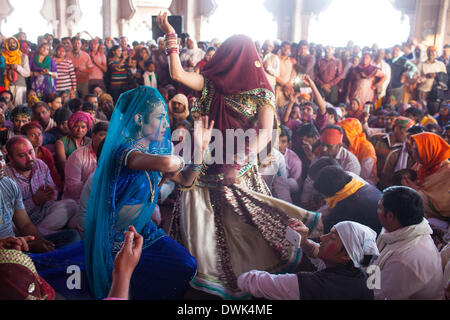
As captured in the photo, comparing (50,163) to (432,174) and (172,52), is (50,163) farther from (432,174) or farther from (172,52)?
(432,174)

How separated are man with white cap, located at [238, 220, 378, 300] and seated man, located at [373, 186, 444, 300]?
84mm

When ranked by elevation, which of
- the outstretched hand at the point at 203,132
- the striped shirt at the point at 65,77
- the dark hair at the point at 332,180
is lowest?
the dark hair at the point at 332,180

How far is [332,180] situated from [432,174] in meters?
0.80

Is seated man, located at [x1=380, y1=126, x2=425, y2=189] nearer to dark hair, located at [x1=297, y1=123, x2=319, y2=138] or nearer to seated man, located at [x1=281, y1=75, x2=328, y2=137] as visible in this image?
dark hair, located at [x1=297, y1=123, x2=319, y2=138]

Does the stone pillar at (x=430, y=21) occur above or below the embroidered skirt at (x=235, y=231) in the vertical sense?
above

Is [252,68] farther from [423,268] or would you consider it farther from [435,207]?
[435,207]

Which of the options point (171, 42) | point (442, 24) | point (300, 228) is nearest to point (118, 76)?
point (171, 42)

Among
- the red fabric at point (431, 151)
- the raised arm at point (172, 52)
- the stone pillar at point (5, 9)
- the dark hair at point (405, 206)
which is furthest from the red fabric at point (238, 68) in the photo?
the stone pillar at point (5, 9)

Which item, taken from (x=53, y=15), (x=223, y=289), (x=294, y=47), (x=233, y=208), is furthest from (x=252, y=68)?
(x=53, y=15)

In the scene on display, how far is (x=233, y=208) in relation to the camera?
1897 millimetres

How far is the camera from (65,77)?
5.74m

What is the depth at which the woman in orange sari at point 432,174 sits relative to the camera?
100 inches

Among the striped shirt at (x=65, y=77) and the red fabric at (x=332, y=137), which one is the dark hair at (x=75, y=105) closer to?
the striped shirt at (x=65, y=77)

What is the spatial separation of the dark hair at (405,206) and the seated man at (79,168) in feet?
6.06
